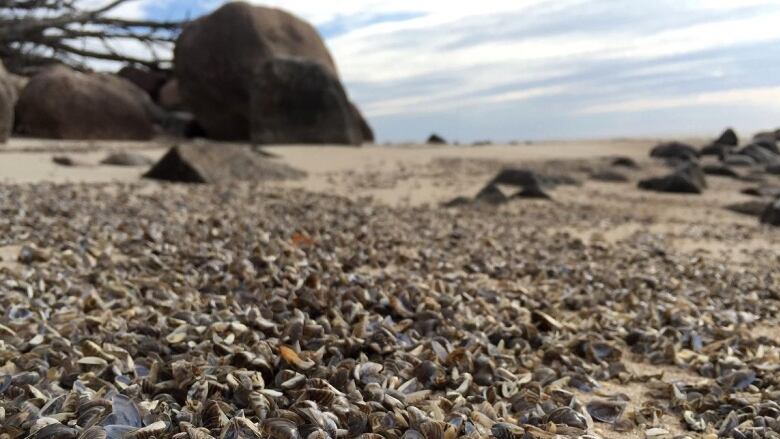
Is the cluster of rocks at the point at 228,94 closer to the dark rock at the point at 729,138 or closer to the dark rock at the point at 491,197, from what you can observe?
the dark rock at the point at 491,197

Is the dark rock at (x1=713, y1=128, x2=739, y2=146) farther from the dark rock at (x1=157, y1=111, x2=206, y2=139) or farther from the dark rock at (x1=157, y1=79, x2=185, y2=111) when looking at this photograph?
the dark rock at (x1=157, y1=79, x2=185, y2=111)

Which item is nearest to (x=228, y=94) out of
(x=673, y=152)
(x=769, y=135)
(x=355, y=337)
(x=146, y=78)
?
(x=146, y=78)

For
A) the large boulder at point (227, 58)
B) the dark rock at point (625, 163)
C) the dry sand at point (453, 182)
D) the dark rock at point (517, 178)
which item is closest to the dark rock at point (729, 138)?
the dry sand at point (453, 182)

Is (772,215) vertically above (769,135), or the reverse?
(769,135)

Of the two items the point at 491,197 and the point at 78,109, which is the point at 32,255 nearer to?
the point at 491,197

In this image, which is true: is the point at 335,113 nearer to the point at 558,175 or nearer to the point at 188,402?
the point at 558,175

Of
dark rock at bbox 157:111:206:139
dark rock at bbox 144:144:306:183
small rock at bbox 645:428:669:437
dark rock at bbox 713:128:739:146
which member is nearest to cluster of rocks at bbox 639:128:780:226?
dark rock at bbox 713:128:739:146
